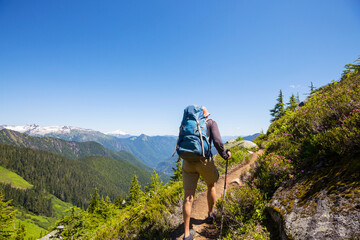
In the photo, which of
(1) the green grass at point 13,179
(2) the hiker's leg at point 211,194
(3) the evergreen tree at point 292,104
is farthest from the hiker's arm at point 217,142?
(1) the green grass at point 13,179

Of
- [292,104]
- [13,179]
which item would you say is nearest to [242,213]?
[292,104]

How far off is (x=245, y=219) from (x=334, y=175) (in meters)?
2.02

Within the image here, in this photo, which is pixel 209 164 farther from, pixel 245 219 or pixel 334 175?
pixel 334 175

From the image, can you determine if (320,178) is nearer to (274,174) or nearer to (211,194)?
(274,174)

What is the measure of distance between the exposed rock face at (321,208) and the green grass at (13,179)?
749ft

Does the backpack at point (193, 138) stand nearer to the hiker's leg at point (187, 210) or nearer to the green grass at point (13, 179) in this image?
the hiker's leg at point (187, 210)

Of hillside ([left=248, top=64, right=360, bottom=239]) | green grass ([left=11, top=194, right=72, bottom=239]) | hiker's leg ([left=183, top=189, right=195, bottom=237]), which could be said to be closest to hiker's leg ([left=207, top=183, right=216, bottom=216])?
hiker's leg ([left=183, top=189, right=195, bottom=237])

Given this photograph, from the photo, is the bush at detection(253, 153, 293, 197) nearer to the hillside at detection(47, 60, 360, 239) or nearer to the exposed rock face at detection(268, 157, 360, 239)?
the hillside at detection(47, 60, 360, 239)

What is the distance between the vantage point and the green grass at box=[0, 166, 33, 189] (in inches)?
6462

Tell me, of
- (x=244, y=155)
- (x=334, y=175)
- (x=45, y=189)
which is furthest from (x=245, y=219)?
(x=45, y=189)

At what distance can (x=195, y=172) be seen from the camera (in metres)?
4.02

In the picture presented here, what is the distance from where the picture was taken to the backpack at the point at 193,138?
362cm

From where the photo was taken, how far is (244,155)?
39.5ft

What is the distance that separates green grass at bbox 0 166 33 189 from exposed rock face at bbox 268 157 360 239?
749 ft
